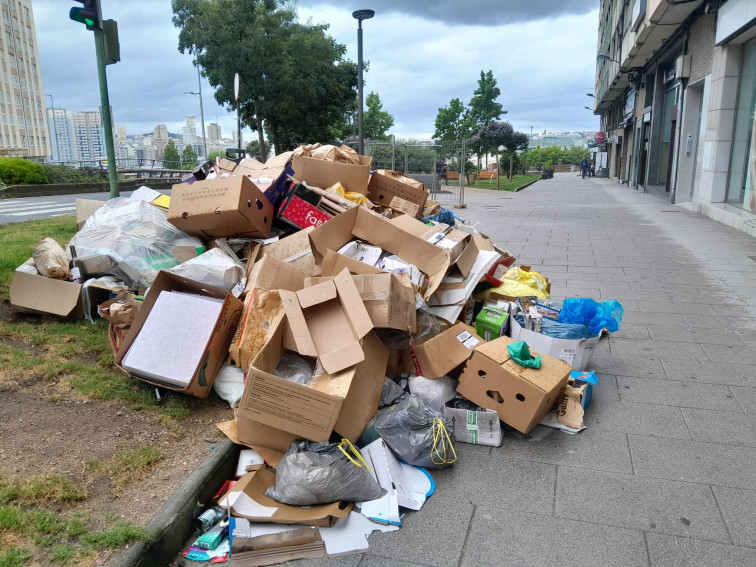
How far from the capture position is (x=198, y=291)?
389 centimetres

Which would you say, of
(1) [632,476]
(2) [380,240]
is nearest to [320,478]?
(1) [632,476]

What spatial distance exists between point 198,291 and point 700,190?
48.0 feet

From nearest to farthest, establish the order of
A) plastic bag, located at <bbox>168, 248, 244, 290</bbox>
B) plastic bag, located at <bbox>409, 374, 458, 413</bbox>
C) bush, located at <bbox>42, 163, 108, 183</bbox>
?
plastic bag, located at <bbox>409, 374, 458, 413</bbox>
plastic bag, located at <bbox>168, 248, 244, 290</bbox>
bush, located at <bbox>42, 163, 108, 183</bbox>

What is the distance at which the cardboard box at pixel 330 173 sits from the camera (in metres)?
5.49

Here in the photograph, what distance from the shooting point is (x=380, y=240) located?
14.6 feet

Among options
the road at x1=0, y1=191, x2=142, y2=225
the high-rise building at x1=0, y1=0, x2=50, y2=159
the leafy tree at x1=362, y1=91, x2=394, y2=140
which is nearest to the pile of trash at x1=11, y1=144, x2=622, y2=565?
the road at x1=0, y1=191, x2=142, y2=225

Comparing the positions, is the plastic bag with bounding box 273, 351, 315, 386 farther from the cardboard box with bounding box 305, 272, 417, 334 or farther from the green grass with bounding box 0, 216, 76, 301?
the green grass with bounding box 0, 216, 76, 301

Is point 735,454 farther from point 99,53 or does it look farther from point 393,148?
point 393,148

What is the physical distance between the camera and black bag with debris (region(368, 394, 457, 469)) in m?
3.03

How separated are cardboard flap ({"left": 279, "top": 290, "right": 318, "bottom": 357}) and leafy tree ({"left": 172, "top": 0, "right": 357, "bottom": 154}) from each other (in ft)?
75.2

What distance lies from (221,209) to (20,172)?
19.4 meters

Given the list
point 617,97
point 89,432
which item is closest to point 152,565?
point 89,432

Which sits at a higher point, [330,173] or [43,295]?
[330,173]

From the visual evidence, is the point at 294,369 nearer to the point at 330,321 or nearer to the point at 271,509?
the point at 330,321
